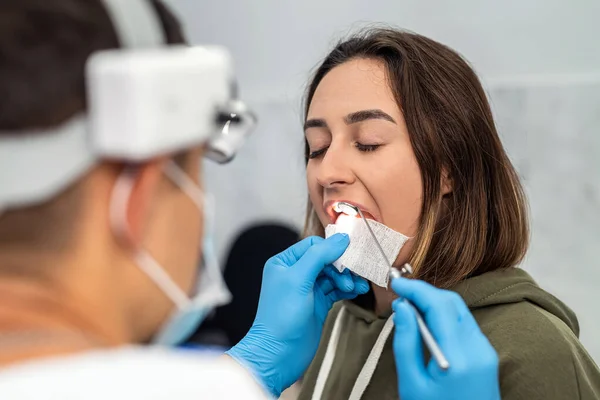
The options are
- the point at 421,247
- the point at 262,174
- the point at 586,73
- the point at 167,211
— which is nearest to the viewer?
the point at 167,211

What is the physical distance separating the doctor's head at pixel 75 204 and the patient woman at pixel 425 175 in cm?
68

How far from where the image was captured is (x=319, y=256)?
121 centimetres

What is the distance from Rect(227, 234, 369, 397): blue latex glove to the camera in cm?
120

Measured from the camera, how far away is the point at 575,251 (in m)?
1.84

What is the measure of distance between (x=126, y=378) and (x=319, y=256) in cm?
69

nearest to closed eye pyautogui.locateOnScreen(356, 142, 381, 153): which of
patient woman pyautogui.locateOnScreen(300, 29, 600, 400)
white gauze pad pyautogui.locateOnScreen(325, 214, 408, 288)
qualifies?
patient woman pyautogui.locateOnScreen(300, 29, 600, 400)

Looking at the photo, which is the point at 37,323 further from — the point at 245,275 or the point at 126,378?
the point at 245,275

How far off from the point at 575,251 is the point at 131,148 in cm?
161

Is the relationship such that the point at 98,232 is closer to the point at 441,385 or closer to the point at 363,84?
the point at 441,385

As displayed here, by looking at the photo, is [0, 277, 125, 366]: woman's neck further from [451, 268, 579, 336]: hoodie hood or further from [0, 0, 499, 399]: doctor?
[451, 268, 579, 336]: hoodie hood

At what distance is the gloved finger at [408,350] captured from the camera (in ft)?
3.13

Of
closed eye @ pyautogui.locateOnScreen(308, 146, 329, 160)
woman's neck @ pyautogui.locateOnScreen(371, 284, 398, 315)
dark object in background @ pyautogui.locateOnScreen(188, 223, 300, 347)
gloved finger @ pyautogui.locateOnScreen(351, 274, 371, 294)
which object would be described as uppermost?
closed eye @ pyautogui.locateOnScreen(308, 146, 329, 160)

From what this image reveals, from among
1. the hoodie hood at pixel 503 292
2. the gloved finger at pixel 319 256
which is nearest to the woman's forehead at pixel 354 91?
the gloved finger at pixel 319 256

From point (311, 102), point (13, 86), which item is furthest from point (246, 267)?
point (13, 86)
